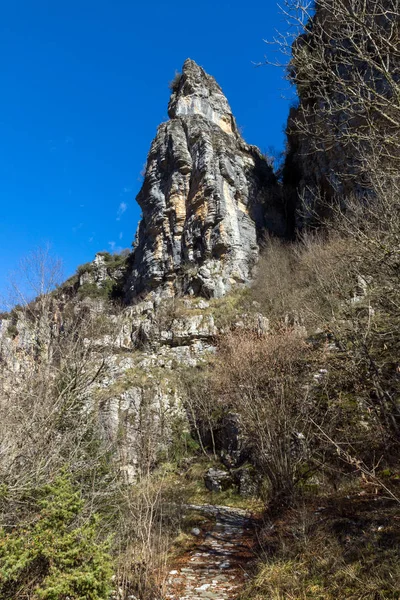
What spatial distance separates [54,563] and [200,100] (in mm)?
36888

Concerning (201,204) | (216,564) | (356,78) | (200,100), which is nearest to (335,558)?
(216,564)

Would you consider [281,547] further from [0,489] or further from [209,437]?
[209,437]

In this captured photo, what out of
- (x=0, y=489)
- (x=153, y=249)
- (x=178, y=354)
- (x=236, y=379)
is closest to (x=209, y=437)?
(x=178, y=354)

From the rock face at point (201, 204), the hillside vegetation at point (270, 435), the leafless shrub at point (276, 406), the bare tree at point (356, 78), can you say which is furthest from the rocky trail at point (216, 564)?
the rock face at point (201, 204)

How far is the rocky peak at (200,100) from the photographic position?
3384 cm

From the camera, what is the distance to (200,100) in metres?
34.2

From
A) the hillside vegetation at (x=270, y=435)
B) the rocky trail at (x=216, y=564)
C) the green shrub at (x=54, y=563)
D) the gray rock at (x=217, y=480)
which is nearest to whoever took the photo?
the green shrub at (x=54, y=563)

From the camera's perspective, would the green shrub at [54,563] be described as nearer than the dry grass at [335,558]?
Yes

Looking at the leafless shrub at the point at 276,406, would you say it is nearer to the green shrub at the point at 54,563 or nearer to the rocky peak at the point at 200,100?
the green shrub at the point at 54,563

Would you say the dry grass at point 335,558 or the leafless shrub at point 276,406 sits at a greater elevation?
the leafless shrub at point 276,406

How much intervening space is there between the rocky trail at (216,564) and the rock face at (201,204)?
17993mm

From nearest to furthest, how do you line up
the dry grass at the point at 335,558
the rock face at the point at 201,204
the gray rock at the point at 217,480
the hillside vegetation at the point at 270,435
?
the dry grass at the point at 335,558, the hillside vegetation at the point at 270,435, the gray rock at the point at 217,480, the rock face at the point at 201,204

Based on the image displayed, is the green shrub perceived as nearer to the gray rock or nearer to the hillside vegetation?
the hillside vegetation

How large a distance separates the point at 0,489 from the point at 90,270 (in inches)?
1418
